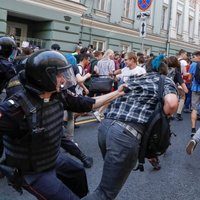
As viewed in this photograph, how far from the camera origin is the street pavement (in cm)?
430

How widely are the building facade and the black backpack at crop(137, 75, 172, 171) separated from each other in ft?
26.3

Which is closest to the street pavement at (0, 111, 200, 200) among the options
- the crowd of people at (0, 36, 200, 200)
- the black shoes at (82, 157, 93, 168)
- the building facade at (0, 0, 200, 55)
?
the black shoes at (82, 157, 93, 168)

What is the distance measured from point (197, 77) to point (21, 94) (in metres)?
6.58

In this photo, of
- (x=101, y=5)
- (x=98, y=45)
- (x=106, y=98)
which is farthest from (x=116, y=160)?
(x=101, y=5)

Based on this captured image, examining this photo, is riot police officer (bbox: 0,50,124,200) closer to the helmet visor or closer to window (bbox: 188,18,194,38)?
the helmet visor

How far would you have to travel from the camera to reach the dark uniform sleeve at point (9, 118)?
2342mm

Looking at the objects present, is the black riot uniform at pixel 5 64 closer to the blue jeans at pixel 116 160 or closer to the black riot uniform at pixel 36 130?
the blue jeans at pixel 116 160

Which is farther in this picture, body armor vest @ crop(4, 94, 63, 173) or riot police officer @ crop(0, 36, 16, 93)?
riot police officer @ crop(0, 36, 16, 93)

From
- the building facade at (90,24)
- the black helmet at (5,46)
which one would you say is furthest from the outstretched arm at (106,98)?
the building facade at (90,24)

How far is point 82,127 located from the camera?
25.9 ft

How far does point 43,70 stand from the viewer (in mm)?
2457

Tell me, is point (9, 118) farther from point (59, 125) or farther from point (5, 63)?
point (5, 63)

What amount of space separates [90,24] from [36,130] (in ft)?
50.8

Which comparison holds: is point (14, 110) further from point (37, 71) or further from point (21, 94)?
point (37, 71)
